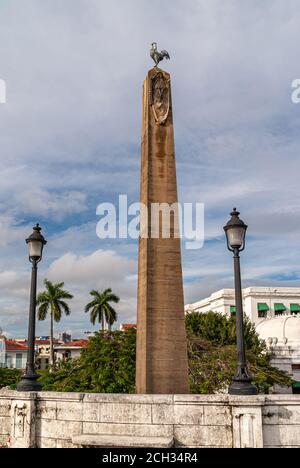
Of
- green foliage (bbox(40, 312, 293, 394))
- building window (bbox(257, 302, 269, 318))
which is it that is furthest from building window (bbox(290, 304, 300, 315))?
green foliage (bbox(40, 312, 293, 394))

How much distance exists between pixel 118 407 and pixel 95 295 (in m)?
59.8

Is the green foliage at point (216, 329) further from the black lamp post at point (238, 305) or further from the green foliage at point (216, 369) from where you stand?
the black lamp post at point (238, 305)

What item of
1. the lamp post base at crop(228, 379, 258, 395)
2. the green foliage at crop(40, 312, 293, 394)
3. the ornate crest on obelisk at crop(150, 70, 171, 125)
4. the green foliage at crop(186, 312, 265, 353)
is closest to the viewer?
the lamp post base at crop(228, 379, 258, 395)

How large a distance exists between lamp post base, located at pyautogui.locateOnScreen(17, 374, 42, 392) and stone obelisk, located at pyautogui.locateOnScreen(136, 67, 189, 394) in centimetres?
353

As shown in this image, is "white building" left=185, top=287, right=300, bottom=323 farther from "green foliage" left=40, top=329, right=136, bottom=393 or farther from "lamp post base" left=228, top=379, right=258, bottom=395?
"lamp post base" left=228, top=379, right=258, bottom=395

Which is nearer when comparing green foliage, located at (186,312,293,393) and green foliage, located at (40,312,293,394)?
green foliage, located at (40,312,293,394)

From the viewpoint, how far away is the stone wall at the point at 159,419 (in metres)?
7.86

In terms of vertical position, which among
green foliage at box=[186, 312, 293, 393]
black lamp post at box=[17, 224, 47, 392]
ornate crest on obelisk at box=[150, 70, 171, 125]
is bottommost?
green foliage at box=[186, 312, 293, 393]

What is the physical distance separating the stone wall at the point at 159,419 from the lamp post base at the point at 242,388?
0.31m

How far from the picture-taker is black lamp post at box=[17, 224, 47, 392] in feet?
31.9

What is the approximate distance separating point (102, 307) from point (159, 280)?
184 feet

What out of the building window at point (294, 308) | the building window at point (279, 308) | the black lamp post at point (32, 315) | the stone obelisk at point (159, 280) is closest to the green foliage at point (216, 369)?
the stone obelisk at point (159, 280)

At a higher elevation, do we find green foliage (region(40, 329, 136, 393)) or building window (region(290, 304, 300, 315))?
building window (region(290, 304, 300, 315))
